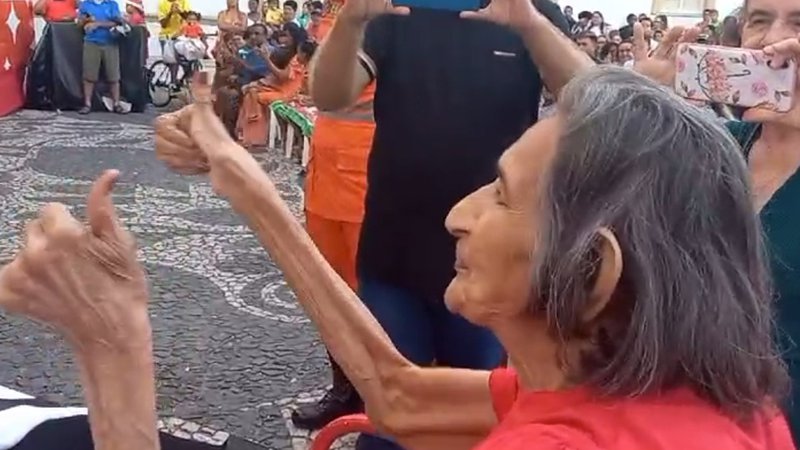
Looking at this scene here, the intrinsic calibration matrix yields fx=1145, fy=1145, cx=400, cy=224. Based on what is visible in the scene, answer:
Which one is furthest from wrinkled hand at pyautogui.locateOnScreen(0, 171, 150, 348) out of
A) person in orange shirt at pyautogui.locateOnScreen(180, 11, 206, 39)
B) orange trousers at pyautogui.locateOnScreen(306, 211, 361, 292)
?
person in orange shirt at pyautogui.locateOnScreen(180, 11, 206, 39)

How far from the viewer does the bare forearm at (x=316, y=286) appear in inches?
63.9

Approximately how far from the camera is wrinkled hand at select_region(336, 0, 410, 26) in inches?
90.0

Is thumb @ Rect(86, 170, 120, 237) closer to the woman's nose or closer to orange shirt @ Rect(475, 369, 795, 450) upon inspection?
orange shirt @ Rect(475, 369, 795, 450)

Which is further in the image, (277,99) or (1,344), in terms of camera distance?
(277,99)

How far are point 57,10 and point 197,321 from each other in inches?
365

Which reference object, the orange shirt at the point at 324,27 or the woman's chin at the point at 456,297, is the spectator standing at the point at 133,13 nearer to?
the orange shirt at the point at 324,27

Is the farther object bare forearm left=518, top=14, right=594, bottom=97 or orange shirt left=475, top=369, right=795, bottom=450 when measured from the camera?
bare forearm left=518, top=14, right=594, bottom=97

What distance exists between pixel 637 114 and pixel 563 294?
0.20 meters

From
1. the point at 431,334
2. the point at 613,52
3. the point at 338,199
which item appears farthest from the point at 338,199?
the point at 613,52

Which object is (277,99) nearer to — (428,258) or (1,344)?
(1,344)

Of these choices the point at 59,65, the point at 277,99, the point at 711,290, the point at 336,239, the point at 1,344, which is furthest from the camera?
the point at 59,65

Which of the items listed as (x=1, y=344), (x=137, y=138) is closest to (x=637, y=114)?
(x=1, y=344)

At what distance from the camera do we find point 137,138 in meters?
10.4

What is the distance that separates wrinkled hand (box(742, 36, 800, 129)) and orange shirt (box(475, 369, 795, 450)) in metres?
0.74
